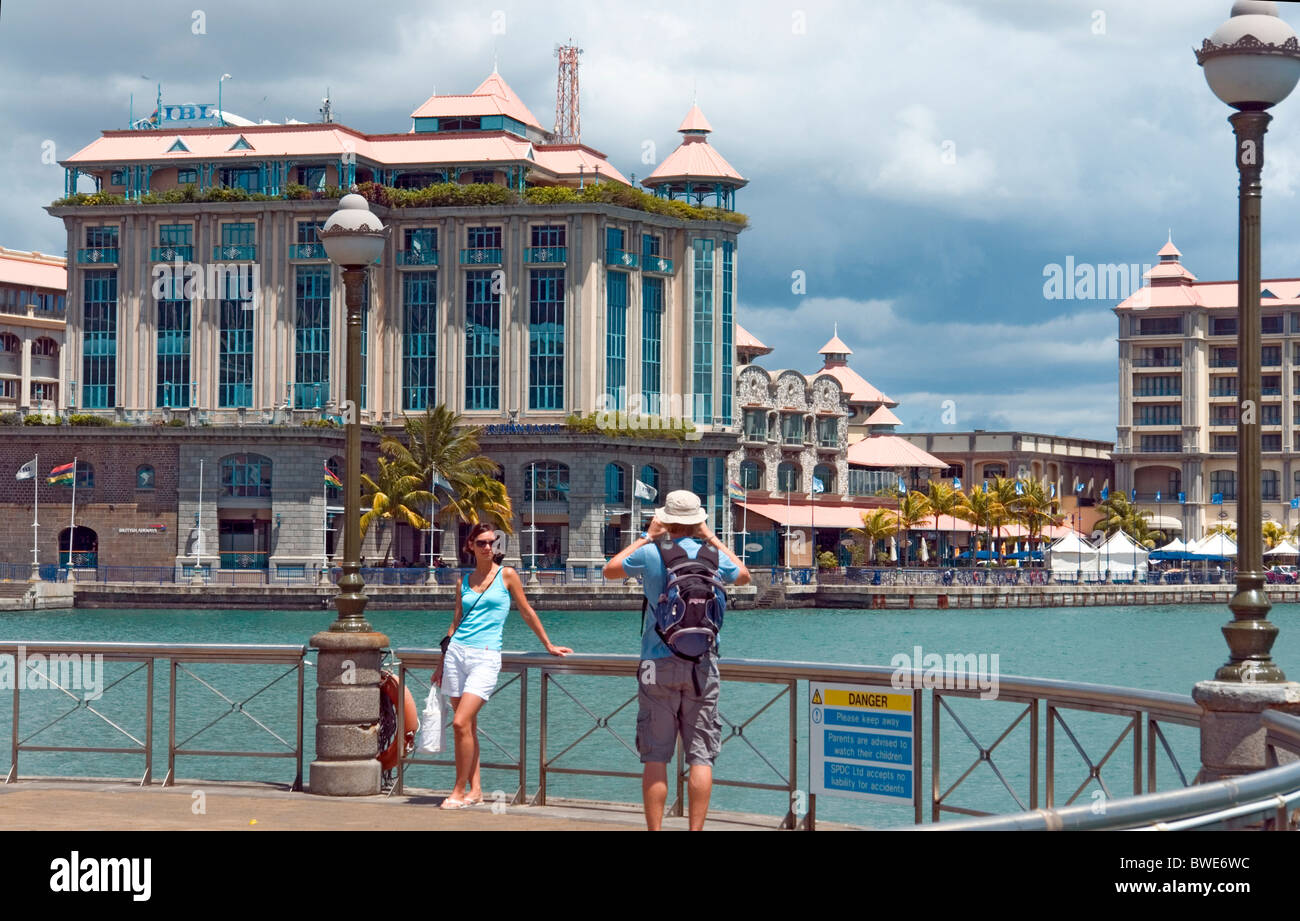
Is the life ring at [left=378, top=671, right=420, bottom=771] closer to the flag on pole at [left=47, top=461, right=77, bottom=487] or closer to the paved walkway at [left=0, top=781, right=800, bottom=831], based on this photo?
the paved walkway at [left=0, top=781, right=800, bottom=831]

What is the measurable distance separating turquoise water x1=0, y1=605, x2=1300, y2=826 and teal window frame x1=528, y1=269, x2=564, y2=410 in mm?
12100

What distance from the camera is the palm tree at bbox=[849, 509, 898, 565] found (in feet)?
365

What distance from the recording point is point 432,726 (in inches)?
500

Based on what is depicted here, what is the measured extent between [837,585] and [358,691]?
82.2 m

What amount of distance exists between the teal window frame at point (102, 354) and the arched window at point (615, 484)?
2639cm

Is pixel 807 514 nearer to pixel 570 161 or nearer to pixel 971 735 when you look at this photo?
pixel 570 161

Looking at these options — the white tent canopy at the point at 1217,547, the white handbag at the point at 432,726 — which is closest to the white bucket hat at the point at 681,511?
the white handbag at the point at 432,726

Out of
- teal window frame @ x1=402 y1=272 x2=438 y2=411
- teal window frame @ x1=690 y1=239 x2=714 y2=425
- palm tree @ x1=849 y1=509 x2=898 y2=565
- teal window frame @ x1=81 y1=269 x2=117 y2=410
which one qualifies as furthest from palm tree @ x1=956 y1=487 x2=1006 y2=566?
teal window frame @ x1=81 y1=269 x2=117 y2=410

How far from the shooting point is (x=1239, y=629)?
31.9 feet

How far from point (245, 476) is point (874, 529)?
41.7 meters

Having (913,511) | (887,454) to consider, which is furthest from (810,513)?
(887,454)

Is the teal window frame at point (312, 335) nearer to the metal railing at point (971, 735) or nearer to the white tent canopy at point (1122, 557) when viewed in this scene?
the white tent canopy at point (1122, 557)
